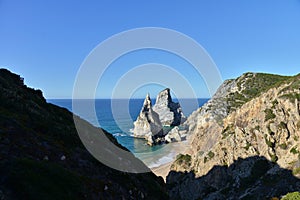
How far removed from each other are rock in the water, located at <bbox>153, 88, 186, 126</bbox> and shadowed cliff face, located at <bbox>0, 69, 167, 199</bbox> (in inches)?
5792

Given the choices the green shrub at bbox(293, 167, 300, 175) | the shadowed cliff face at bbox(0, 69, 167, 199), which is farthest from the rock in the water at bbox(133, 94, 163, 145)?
the shadowed cliff face at bbox(0, 69, 167, 199)

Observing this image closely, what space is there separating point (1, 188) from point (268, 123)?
4329cm

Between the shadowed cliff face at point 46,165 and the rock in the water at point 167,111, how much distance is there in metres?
147

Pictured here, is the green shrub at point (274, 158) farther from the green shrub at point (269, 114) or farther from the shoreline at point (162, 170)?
the shoreline at point (162, 170)

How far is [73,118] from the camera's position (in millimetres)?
31406

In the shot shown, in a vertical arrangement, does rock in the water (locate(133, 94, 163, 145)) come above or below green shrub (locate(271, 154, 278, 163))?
above

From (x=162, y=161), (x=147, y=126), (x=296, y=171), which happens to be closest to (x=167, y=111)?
(x=147, y=126)

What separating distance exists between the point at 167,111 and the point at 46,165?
165m

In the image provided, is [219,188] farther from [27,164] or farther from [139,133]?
[139,133]

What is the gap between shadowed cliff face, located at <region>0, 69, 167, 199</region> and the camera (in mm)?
12544

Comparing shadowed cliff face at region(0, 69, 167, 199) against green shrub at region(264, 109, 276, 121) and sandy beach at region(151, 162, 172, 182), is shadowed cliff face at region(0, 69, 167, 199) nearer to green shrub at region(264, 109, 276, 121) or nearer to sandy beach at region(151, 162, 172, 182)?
green shrub at region(264, 109, 276, 121)

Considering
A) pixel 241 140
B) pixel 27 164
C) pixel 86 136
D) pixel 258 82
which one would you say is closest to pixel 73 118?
pixel 86 136

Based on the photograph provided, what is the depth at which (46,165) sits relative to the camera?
14.7 meters

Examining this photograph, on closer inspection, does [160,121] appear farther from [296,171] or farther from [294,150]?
[296,171]
